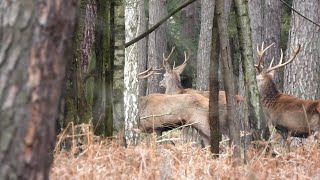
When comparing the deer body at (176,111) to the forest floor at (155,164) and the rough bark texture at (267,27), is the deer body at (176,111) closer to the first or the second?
the rough bark texture at (267,27)

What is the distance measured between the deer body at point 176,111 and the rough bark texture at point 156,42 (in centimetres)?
822

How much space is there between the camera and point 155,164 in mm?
4887

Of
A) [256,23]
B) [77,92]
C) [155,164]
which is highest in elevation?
[256,23]

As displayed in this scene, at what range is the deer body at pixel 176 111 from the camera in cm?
1474

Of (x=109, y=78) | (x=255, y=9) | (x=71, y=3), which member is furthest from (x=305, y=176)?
(x=255, y=9)

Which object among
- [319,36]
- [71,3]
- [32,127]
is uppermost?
[319,36]

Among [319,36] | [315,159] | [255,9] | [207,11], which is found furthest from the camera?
[207,11]

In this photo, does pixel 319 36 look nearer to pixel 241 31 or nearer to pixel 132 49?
pixel 132 49

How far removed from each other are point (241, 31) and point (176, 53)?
23.7m

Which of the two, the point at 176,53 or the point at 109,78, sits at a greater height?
the point at 176,53

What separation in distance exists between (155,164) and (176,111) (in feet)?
33.7

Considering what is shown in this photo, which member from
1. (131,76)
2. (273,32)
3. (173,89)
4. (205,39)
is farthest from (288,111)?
(205,39)

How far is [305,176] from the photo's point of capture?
205 inches

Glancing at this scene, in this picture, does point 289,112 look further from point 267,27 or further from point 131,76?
point 267,27
